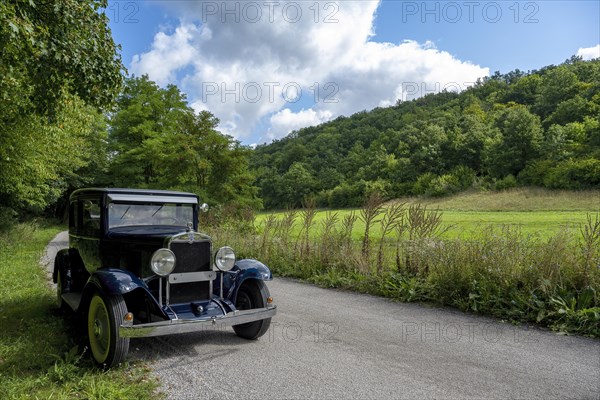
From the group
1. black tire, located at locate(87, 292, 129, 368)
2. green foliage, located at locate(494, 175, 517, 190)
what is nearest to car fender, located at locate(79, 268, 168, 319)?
black tire, located at locate(87, 292, 129, 368)

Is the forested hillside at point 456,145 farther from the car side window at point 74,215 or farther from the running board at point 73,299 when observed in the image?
the running board at point 73,299

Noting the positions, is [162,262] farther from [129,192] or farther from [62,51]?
[62,51]

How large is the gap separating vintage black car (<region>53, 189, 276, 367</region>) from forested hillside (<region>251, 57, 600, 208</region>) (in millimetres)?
40393

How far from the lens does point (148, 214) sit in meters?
5.89

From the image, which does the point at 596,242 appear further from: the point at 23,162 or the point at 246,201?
the point at 23,162

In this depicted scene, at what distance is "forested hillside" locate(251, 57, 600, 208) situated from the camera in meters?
51.8

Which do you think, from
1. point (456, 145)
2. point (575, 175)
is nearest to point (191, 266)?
point (575, 175)

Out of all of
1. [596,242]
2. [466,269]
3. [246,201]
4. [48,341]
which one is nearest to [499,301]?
[466,269]

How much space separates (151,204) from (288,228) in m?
6.52

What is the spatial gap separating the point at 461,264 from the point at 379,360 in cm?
328

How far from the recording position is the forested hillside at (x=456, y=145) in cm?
5184

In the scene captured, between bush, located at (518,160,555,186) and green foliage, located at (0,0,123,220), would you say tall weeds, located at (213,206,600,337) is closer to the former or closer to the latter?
green foliage, located at (0,0,123,220)

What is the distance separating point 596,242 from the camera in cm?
600

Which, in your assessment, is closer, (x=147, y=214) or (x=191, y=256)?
(x=191, y=256)
